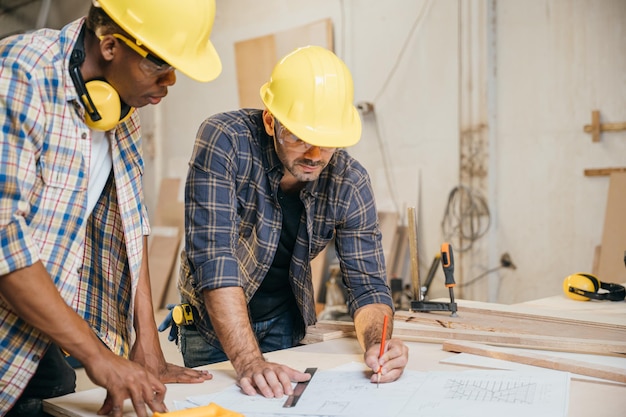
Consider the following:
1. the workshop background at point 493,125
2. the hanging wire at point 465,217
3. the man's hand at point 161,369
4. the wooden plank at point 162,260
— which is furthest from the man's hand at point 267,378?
the wooden plank at point 162,260

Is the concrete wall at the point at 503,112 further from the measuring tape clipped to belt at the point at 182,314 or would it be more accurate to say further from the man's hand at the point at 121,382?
the man's hand at the point at 121,382

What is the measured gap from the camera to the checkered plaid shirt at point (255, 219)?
1.99m

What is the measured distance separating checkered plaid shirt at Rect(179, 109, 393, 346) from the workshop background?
102 inches

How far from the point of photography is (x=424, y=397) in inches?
63.6

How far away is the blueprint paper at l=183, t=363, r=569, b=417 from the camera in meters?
1.51

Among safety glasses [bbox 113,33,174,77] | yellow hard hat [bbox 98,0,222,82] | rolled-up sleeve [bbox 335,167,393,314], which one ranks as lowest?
rolled-up sleeve [bbox 335,167,393,314]

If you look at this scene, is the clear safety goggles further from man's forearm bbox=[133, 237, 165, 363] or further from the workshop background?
the workshop background

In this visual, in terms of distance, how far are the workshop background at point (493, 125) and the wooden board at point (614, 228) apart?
0.03ft

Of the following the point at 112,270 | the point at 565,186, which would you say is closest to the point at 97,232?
the point at 112,270

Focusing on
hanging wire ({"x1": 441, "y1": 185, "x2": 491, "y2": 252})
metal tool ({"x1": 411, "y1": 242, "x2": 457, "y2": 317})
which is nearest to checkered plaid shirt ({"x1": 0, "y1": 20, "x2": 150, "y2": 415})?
metal tool ({"x1": 411, "y1": 242, "x2": 457, "y2": 317})

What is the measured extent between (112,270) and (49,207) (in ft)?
1.23

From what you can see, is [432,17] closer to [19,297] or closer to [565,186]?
[565,186]

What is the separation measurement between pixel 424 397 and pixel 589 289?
5.02 feet

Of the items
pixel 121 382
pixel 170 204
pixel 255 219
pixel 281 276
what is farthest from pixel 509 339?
pixel 170 204
